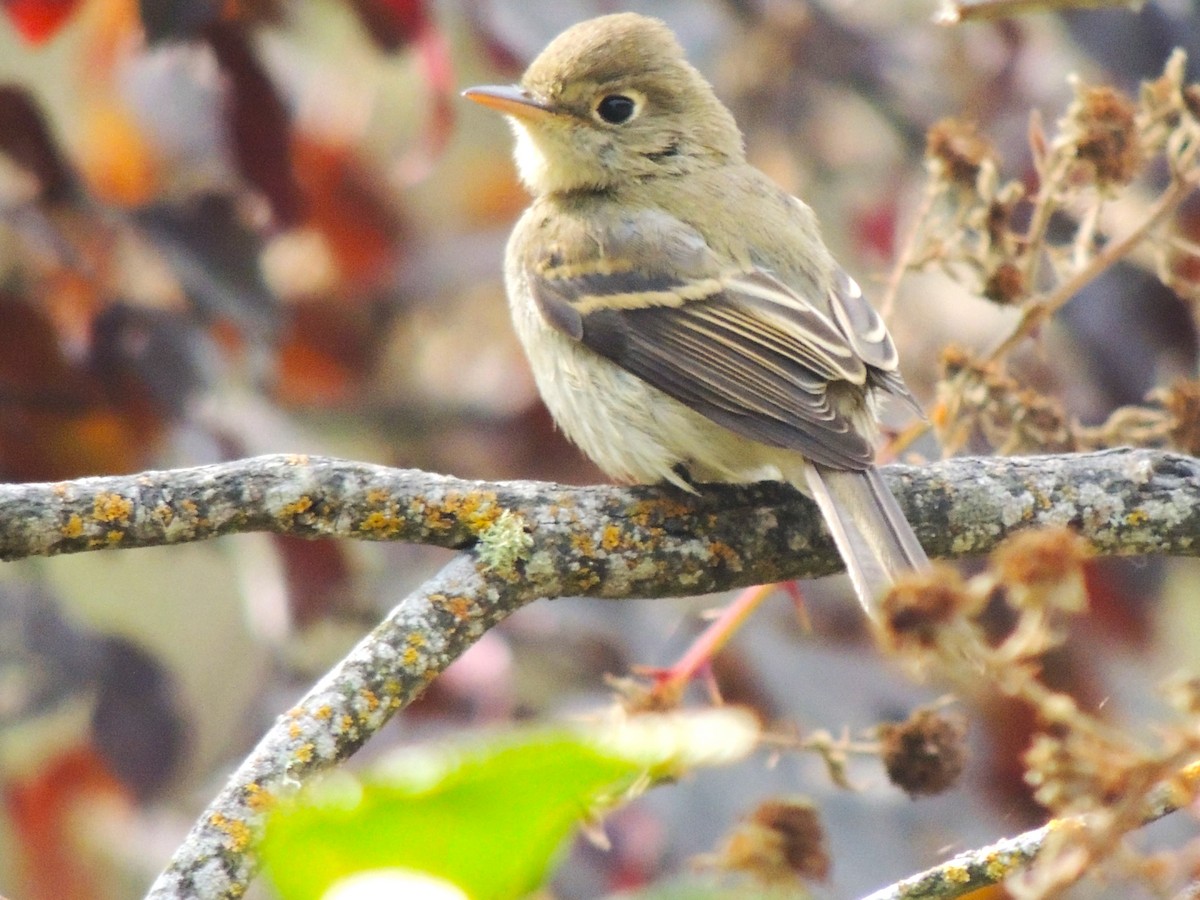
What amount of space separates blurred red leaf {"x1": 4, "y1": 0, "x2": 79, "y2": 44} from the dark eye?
55.2 inches

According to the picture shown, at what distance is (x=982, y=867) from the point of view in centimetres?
194

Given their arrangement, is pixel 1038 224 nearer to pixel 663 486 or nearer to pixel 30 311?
pixel 663 486

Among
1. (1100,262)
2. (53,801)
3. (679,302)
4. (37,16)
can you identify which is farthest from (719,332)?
(53,801)

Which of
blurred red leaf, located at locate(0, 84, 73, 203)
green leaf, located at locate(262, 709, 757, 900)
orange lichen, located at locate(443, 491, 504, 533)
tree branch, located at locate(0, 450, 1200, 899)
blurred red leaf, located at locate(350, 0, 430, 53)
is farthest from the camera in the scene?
blurred red leaf, located at locate(350, 0, 430, 53)

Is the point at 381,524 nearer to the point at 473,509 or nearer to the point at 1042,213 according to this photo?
the point at 473,509

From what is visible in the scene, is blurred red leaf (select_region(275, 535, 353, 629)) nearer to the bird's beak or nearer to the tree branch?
the tree branch

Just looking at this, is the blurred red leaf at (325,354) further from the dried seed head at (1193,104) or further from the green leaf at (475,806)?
the green leaf at (475,806)

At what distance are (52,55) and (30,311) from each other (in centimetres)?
269

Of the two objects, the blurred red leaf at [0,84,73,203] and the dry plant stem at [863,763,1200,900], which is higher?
the blurred red leaf at [0,84,73,203]

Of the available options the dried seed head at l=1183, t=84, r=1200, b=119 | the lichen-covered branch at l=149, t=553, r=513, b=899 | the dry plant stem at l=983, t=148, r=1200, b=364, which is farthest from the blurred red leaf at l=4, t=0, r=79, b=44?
the dried seed head at l=1183, t=84, r=1200, b=119

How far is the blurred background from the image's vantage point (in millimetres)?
3496

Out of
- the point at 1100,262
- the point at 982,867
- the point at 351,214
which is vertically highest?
the point at 351,214


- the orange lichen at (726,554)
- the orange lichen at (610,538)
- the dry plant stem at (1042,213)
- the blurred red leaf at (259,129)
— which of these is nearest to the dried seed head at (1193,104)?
the dry plant stem at (1042,213)

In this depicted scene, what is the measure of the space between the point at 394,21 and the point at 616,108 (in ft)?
2.40
